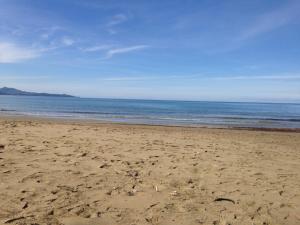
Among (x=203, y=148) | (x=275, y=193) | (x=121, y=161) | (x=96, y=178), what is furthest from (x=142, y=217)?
(x=203, y=148)

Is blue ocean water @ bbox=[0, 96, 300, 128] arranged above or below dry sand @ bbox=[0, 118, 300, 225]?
below

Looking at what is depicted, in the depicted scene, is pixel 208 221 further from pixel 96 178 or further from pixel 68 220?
pixel 96 178

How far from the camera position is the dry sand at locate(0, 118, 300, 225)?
411cm

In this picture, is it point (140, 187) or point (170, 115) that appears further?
point (170, 115)

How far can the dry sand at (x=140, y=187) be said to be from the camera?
162 inches

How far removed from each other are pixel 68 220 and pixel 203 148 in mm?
6543

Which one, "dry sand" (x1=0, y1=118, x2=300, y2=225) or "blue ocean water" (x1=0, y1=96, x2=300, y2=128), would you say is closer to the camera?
"dry sand" (x1=0, y1=118, x2=300, y2=225)

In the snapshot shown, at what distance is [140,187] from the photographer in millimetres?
5316

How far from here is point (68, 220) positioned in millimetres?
3836

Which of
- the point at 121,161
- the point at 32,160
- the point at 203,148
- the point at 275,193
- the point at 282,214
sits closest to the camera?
the point at 282,214

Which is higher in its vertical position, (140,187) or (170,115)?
(140,187)

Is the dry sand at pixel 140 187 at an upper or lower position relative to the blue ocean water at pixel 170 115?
upper

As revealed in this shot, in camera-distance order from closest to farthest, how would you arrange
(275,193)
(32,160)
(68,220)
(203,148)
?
(68,220) → (275,193) → (32,160) → (203,148)

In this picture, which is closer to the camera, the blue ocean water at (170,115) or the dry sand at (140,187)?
the dry sand at (140,187)
